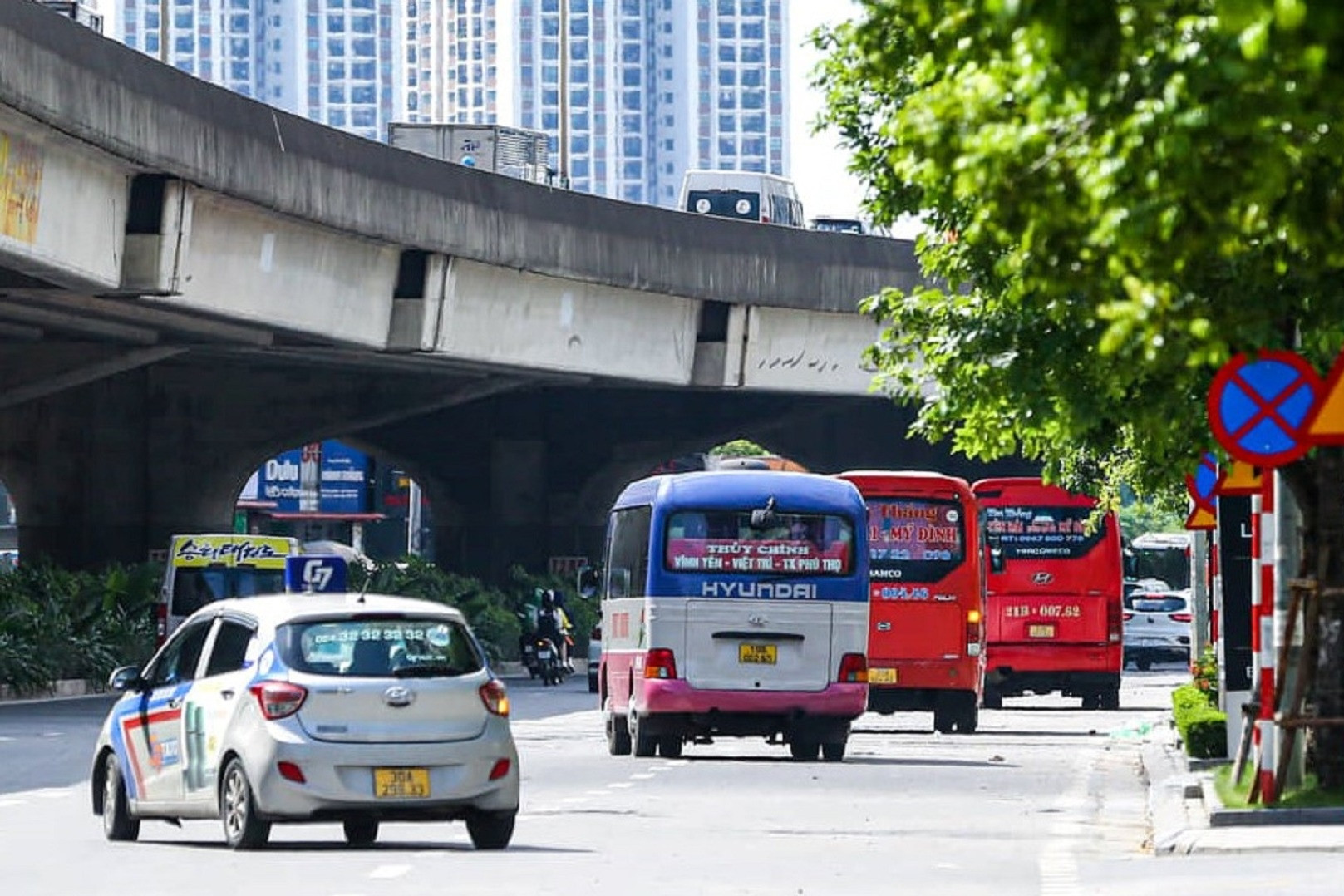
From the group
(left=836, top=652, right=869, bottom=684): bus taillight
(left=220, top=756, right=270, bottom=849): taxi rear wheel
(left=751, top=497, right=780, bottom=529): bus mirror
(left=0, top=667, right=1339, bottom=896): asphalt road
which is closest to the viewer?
(left=0, top=667, right=1339, bottom=896): asphalt road

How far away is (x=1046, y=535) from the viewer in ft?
147

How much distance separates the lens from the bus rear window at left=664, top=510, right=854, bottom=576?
92.0 ft

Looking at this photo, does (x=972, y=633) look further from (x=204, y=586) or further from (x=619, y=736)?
(x=204, y=586)

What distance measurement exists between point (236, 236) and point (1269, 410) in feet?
69.9

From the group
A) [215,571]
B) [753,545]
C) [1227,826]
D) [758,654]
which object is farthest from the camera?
[215,571]

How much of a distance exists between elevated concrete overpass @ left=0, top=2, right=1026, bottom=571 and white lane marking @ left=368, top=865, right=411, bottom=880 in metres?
14.0

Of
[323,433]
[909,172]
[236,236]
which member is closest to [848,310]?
[323,433]

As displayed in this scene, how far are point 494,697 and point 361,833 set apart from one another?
1495 mm

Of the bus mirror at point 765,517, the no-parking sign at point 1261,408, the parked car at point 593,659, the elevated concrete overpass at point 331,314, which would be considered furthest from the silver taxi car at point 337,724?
the parked car at point 593,659

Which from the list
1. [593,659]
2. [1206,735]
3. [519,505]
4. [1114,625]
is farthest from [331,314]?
[519,505]

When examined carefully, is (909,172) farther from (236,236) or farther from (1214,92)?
(236,236)

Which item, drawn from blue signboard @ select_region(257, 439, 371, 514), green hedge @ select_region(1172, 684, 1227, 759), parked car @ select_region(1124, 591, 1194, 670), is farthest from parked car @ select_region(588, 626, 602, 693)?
blue signboard @ select_region(257, 439, 371, 514)

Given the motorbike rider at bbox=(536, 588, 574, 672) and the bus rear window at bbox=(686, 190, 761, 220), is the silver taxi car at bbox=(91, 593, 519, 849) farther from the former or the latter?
the bus rear window at bbox=(686, 190, 761, 220)

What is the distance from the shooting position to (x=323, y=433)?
5678 cm
